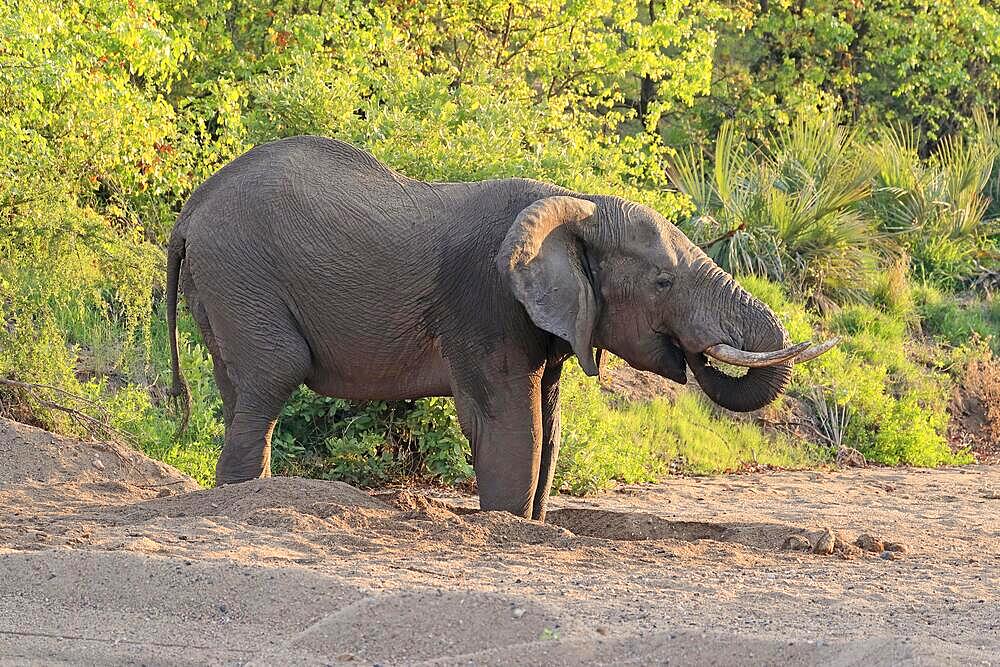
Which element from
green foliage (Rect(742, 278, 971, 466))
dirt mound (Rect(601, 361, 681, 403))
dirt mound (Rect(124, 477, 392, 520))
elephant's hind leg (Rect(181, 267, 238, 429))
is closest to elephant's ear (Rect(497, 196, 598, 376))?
dirt mound (Rect(124, 477, 392, 520))

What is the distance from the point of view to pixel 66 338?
12.5 meters

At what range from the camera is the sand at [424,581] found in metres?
5.02

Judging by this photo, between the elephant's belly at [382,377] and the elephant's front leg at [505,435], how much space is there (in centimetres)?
25

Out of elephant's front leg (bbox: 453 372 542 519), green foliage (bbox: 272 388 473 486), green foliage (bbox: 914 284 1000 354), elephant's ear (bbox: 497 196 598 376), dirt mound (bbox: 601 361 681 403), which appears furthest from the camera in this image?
green foliage (bbox: 914 284 1000 354)

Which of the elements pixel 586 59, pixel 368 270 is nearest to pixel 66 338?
pixel 368 270

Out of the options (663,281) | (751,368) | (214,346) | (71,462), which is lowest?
(71,462)

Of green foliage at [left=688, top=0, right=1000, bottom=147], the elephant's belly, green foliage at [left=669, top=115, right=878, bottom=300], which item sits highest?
green foliage at [left=688, top=0, right=1000, bottom=147]

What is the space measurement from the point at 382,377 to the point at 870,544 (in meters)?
2.79

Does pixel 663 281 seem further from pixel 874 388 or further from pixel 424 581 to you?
pixel 874 388

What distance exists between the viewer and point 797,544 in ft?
25.3

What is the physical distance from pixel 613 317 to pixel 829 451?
6.60m

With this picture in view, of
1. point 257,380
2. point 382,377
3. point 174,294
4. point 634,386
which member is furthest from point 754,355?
point 634,386

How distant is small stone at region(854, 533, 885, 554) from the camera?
25.6 feet

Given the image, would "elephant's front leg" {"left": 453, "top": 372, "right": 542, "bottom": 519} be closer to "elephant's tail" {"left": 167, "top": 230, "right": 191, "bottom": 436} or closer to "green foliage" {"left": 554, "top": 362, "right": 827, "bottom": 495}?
"elephant's tail" {"left": 167, "top": 230, "right": 191, "bottom": 436}
